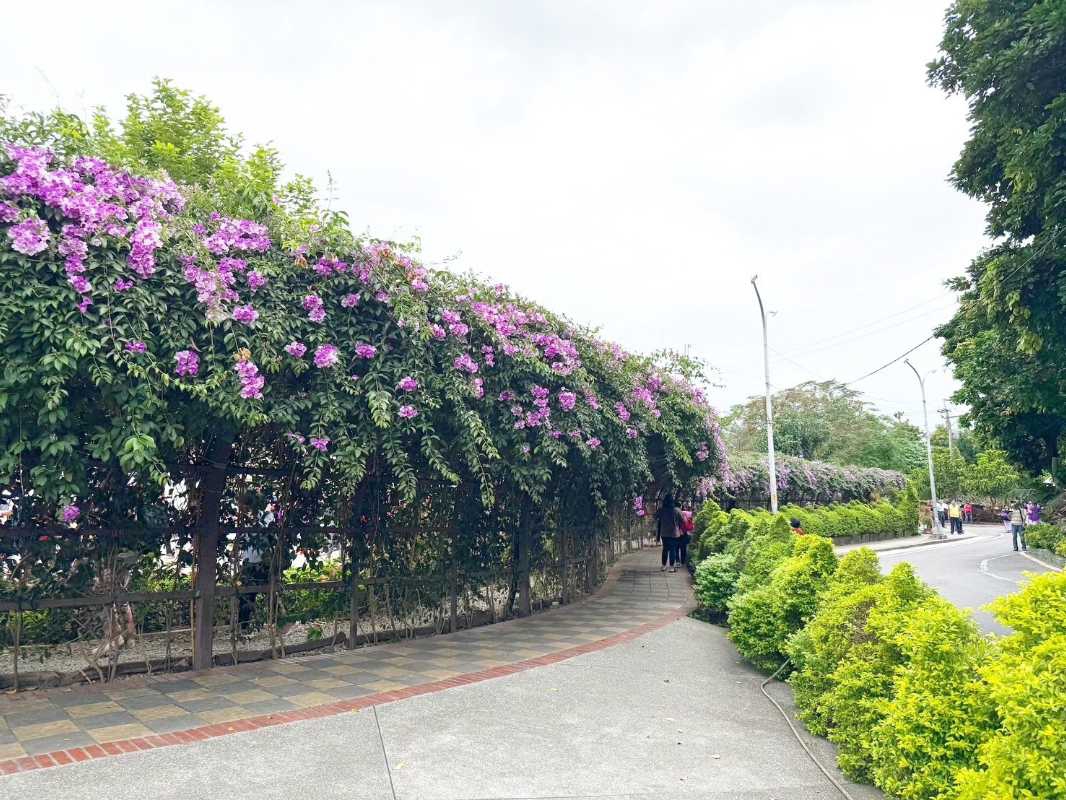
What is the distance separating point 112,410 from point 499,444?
11.5ft

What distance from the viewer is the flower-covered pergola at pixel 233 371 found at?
187 inches

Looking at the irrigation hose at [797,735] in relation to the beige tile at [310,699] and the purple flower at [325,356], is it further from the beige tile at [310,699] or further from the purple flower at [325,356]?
the purple flower at [325,356]

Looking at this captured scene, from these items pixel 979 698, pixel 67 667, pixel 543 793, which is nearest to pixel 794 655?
pixel 979 698

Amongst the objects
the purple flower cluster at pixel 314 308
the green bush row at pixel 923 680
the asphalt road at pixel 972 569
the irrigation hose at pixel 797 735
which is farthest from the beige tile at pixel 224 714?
the asphalt road at pixel 972 569

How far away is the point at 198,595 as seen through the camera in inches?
255

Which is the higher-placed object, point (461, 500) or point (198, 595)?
point (461, 500)

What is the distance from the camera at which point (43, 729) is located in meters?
4.72

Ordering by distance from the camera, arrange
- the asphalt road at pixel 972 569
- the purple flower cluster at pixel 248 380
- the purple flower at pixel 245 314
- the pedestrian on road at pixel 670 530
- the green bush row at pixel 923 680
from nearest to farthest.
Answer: the green bush row at pixel 923 680
the purple flower cluster at pixel 248 380
the purple flower at pixel 245 314
the asphalt road at pixel 972 569
the pedestrian on road at pixel 670 530

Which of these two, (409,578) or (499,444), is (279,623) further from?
(499,444)

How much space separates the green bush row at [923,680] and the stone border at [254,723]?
246cm

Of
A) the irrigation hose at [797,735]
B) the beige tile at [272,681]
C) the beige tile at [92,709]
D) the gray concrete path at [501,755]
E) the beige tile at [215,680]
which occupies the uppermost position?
the beige tile at [92,709]

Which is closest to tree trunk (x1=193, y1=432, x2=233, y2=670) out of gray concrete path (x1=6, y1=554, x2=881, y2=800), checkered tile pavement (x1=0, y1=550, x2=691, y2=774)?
checkered tile pavement (x1=0, y1=550, x2=691, y2=774)

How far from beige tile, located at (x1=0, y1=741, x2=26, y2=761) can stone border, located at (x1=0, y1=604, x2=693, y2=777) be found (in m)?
0.07

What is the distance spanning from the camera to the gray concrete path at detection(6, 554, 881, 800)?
3.80 meters
